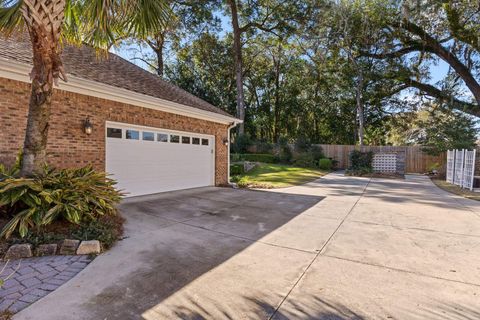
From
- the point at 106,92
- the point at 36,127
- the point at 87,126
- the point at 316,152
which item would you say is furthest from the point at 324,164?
the point at 36,127

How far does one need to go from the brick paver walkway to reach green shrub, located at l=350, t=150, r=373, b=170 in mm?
16992

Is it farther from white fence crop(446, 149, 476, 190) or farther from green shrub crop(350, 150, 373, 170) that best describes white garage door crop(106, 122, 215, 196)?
green shrub crop(350, 150, 373, 170)

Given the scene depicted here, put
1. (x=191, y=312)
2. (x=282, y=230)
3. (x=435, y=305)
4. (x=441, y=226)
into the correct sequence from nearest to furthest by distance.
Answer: (x=191, y=312) < (x=435, y=305) < (x=282, y=230) < (x=441, y=226)

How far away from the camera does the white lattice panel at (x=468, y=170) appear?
1087cm

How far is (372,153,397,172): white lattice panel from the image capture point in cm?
1733

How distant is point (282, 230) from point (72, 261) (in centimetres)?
339

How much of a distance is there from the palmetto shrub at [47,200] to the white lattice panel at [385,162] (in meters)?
16.9

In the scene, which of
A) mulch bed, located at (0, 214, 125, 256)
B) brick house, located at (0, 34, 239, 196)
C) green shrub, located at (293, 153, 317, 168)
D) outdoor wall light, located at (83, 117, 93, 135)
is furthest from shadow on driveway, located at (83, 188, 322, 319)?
green shrub, located at (293, 153, 317, 168)

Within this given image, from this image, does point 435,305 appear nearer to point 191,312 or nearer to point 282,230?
point 191,312

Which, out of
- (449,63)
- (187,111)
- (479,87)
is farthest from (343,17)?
(187,111)

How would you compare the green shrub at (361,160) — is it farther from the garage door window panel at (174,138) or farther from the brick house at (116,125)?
the garage door window panel at (174,138)

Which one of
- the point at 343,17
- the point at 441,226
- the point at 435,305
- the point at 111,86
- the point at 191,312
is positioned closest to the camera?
the point at 191,312

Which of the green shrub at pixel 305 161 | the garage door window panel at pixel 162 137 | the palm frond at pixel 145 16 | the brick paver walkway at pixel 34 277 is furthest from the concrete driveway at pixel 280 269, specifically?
the green shrub at pixel 305 161

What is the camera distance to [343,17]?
715 inches
